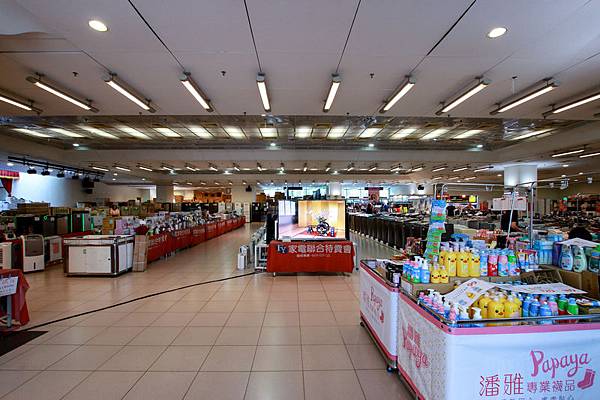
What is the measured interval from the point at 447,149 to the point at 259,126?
9450 mm

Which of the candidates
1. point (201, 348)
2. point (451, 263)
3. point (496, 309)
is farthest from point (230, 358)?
point (496, 309)

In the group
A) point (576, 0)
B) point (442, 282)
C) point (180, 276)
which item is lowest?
point (180, 276)

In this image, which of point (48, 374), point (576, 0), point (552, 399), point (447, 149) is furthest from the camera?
point (447, 149)

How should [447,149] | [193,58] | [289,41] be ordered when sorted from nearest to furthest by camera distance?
[289,41], [193,58], [447,149]

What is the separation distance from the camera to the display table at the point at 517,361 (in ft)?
6.72

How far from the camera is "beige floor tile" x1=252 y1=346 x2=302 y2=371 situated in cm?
320

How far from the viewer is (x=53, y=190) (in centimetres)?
1956

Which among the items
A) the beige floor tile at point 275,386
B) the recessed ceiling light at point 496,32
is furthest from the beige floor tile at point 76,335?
the recessed ceiling light at point 496,32

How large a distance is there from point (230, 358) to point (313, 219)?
15.3ft

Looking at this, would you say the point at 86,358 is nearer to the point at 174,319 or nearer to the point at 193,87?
the point at 174,319

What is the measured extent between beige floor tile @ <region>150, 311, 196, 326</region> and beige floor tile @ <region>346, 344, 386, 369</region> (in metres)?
2.48

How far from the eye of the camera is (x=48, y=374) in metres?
3.12

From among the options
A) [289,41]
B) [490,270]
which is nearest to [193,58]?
[289,41]

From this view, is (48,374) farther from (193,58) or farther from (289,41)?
(289,41)
